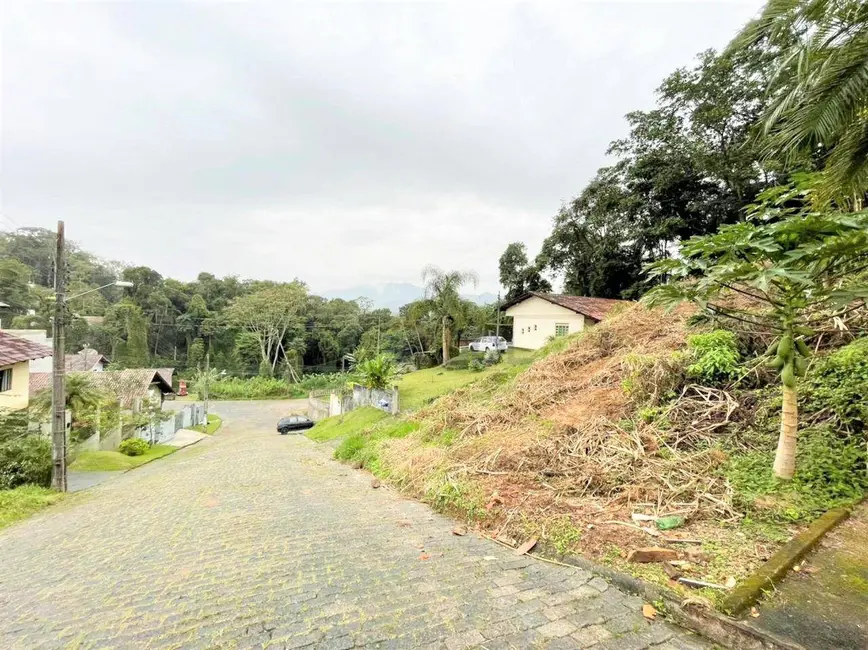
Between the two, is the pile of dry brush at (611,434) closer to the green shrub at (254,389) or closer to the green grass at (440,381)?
the green grass at (440,381)

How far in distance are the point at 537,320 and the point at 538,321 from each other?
120 mm

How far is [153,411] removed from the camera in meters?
23.8

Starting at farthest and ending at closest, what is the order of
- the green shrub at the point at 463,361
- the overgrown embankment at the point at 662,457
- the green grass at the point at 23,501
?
the green shrub at the point at 463,361, the green grass at the point at 23,501, the overgrown embankment at the point at 662,457

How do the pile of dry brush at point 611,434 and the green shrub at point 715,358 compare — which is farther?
the green shrub at point 715,358

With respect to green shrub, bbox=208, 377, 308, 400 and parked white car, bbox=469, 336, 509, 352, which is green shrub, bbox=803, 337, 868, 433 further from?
green shrub, bbox=208, 377, 308, 400

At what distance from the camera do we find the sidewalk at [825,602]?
241 cm

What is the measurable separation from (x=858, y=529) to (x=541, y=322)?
→ 72.0 ft

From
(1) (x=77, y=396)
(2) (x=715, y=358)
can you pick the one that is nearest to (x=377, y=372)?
(1) (x=77, y=396)

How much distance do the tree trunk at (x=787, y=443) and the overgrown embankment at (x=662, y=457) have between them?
13cm

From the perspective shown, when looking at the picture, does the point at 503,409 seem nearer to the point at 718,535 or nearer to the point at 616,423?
the point at 616,423

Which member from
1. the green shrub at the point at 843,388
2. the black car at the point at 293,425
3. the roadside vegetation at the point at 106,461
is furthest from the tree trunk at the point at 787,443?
the black car at the point at 293,425

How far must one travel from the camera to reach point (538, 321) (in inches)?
1001

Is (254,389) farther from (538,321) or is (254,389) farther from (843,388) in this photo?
(843,388)

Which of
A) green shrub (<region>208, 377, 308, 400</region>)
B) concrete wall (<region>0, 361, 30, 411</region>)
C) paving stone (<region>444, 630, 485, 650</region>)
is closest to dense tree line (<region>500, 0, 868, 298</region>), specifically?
paving stone (<region>444, 630, 485, 650</region>)
